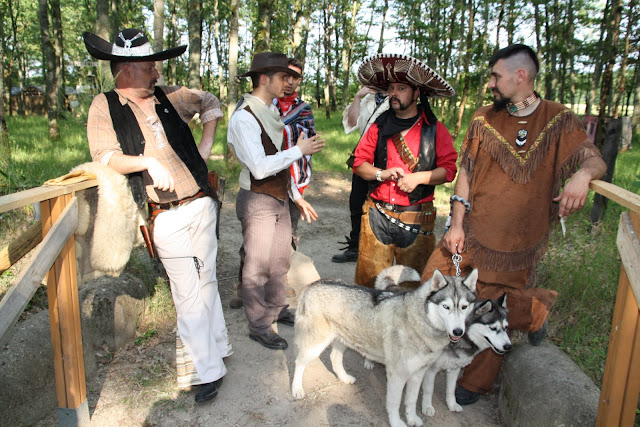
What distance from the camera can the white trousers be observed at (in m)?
3.16

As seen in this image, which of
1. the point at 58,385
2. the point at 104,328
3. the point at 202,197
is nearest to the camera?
the point at 58,385

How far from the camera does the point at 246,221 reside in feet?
13.4

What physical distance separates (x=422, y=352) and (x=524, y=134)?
1734 millimetres

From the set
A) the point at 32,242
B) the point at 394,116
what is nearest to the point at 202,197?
the point at 32,242

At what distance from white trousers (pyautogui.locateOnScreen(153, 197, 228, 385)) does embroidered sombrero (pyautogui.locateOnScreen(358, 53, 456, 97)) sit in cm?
190

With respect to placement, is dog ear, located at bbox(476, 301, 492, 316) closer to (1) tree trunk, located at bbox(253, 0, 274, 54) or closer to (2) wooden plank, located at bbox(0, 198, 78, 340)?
(2) wooden plank, located at bbox(0, 198, 78, 340)

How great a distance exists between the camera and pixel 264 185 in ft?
13.0

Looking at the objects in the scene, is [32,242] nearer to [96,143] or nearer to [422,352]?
[96,143]

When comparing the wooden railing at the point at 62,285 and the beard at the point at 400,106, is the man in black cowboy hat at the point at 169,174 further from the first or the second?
the beard at the point at 400,106

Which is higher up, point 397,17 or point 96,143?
point 397,17

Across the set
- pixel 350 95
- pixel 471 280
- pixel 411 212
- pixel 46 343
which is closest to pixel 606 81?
pixel 411 212

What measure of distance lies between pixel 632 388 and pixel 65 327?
3128 mm

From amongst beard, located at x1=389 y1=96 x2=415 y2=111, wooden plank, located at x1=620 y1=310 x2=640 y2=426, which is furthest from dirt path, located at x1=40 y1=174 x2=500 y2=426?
beard, located at x1=389 y1=96 x2=415 y2=111

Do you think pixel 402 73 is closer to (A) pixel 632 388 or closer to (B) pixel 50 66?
(A) pixel 632 388
